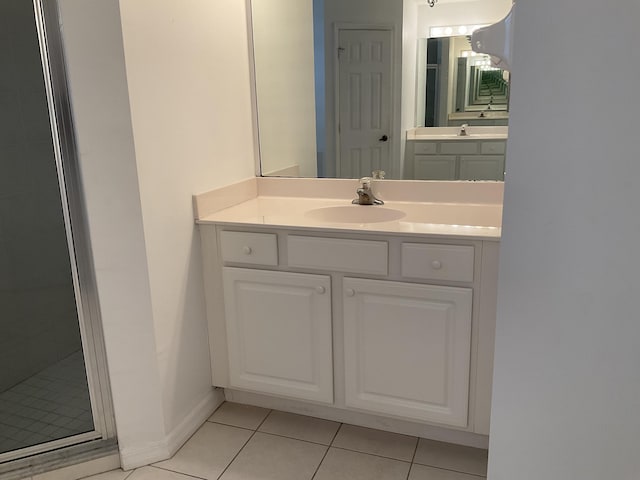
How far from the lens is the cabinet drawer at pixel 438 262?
66.6 inches

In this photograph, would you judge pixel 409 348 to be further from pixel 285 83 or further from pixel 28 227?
pixel 28 227

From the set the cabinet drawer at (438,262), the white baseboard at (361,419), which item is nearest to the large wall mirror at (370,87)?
the cabinet drawer at (438,262)

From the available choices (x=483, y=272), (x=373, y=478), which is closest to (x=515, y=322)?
(x=483, y=272)

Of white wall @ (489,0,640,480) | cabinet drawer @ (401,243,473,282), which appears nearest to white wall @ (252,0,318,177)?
cabinet drawer @ (401,243,473,282)

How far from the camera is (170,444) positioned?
6.36 feet

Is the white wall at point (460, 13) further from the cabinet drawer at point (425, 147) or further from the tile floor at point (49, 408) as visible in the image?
the tile floor at point (49, 408)

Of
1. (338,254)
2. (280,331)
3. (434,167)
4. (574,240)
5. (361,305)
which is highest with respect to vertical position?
(574,240)

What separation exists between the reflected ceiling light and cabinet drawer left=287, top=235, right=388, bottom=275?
927 millimetres

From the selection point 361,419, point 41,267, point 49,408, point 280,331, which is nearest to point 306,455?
point 361,419

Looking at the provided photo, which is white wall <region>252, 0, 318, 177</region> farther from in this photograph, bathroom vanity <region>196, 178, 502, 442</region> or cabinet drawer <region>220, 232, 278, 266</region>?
cabinet drawer <region>220, 232, 278, 266</region>

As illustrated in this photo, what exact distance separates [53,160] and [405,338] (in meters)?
1.32

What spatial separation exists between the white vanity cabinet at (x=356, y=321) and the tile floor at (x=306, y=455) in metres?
0.07

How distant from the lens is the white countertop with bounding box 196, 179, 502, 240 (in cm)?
176

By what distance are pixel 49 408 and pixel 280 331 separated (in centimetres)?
93
